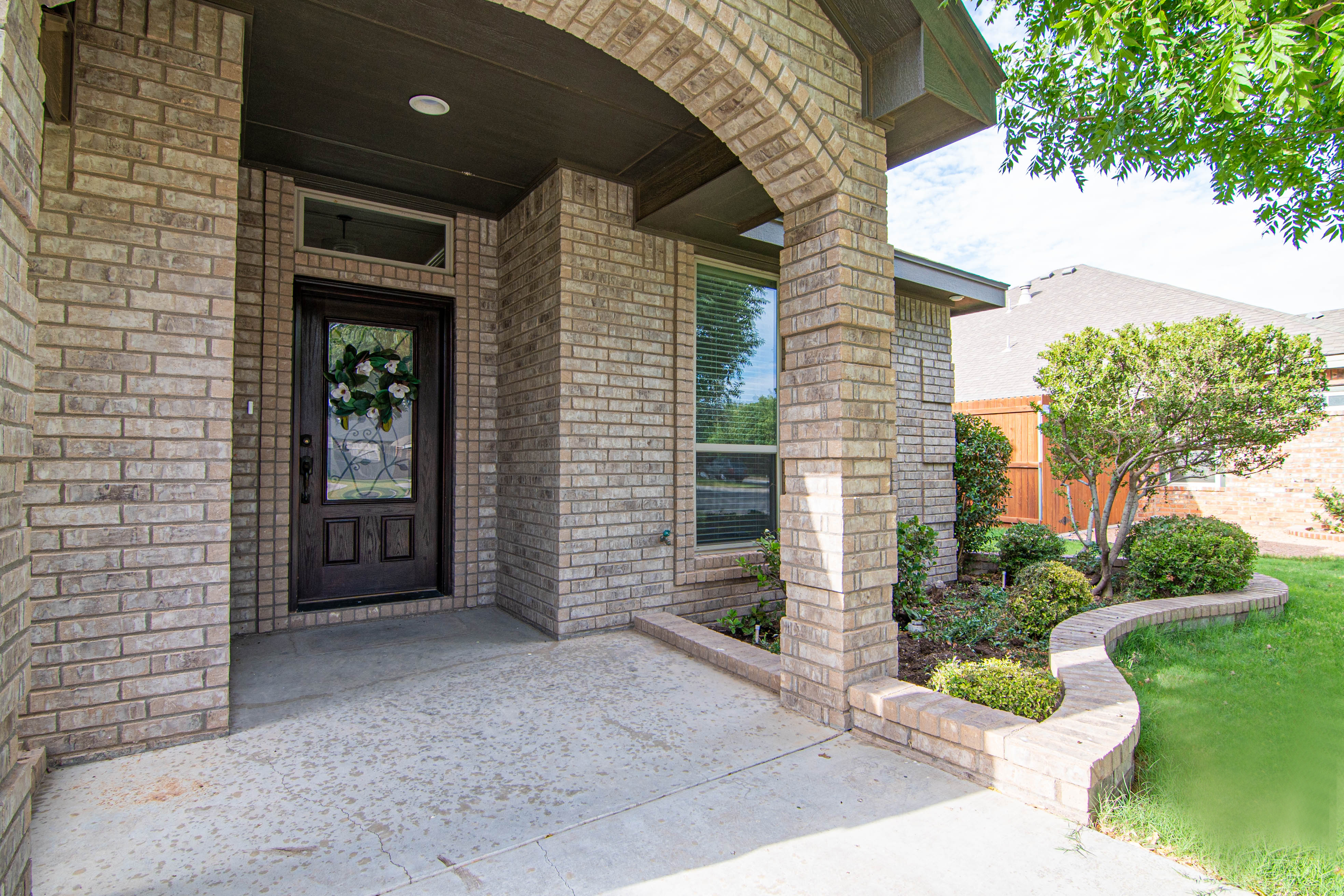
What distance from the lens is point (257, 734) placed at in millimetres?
2852

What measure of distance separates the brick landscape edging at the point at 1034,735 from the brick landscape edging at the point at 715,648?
0.65 m

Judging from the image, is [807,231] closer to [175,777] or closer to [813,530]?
[813,530]

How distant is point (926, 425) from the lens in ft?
22.8

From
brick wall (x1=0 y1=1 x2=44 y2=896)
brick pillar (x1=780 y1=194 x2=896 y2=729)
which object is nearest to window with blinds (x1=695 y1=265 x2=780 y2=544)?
brick pillar (x1=780 y1=194 x2=896 y2=729)

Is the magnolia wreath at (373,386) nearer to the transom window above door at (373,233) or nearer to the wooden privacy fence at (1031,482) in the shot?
the transom window above door at (373,233)

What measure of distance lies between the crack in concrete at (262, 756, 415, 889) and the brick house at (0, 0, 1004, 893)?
55 cm

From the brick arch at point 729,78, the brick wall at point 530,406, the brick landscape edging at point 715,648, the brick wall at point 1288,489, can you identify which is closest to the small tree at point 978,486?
the brick landscape edging at point 715,648

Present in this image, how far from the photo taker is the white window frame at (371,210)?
4445 mm

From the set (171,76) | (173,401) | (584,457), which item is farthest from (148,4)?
(584,457)

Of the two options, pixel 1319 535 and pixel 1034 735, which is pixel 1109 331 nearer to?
pixel 1319 535

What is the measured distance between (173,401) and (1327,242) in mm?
6295

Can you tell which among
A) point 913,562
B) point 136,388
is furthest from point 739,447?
point 136,388

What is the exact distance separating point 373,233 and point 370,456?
66.7 inches

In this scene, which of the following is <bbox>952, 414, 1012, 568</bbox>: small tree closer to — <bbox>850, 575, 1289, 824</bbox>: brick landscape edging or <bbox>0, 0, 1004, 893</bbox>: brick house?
<bbox>0, 0, 1004, 893</bbox>: brick house
